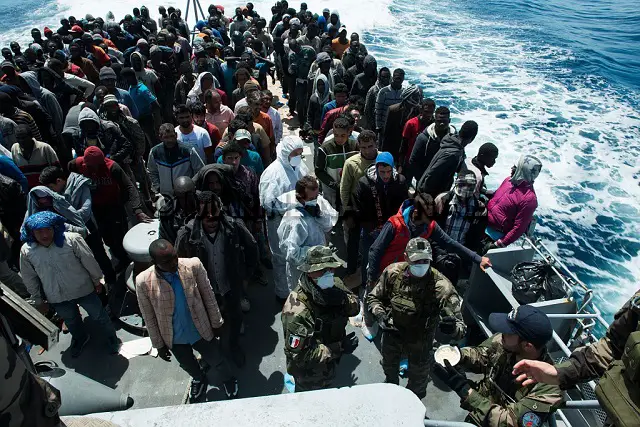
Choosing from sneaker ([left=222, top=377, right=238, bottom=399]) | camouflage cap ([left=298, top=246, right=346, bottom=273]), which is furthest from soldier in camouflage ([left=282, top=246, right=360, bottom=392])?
sneaker ([left=222, top=377, right=238, bottom=399])

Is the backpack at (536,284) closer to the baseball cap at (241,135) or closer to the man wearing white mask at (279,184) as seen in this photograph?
the man wearing white mask at (279,184)

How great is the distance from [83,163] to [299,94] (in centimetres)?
564

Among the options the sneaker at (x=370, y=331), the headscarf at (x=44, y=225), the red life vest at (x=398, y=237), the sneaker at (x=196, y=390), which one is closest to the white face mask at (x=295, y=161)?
the red life vest at (x=398, y=237)

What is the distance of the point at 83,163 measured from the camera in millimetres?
4855

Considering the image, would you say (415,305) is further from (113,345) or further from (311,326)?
(113,345)

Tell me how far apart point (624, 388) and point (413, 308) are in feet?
4.94

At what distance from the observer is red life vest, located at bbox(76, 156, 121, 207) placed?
4863 mm

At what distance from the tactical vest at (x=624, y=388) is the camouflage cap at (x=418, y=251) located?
1.37 m

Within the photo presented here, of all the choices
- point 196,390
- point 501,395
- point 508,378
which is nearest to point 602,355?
point 508,378

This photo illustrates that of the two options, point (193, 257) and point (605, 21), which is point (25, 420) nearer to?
point (193, 257)

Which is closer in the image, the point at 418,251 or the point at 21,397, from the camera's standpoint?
the point at 21,397

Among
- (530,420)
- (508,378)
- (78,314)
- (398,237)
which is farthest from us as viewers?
(78,314)

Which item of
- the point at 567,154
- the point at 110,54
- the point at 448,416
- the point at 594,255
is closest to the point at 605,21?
the point at 567,154

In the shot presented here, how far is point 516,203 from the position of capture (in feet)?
15.2
